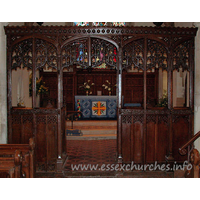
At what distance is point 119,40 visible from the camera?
4.53m

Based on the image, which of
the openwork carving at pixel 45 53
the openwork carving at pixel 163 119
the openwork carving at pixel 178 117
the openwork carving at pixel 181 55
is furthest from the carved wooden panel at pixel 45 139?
the openwork carving at pixel 181 55

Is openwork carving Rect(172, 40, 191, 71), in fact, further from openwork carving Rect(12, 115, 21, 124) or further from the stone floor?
openwork carving Rect(12, 115, 21, 124)

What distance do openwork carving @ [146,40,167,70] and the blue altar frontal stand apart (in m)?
5.28

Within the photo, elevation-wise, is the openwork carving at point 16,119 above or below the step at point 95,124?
above

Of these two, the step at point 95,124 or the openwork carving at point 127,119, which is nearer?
the openwork carving at point 127,119

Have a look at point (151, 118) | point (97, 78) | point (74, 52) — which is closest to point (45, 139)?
point (74, 52)

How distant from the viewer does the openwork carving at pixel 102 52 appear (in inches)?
181

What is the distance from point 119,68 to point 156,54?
0.90 m

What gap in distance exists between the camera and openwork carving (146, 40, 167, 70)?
15.0ft

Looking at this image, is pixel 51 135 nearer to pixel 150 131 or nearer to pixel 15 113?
pixel 15 113

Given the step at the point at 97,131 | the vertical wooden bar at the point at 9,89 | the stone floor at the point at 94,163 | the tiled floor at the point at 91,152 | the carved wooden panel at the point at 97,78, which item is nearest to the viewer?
the stone floor at the point at 94,163

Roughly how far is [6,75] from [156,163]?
3.89m

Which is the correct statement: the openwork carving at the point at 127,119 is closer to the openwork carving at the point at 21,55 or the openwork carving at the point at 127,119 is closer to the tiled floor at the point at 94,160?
the tiled floor at the point at 94,160

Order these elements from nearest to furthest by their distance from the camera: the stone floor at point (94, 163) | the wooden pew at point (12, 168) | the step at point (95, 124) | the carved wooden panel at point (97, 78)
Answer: the wooden pew at point (12, 168)
the stone floor at point (94, 163)
the step at point (95, 124)
the carved wooden panel at point (97, 78)
